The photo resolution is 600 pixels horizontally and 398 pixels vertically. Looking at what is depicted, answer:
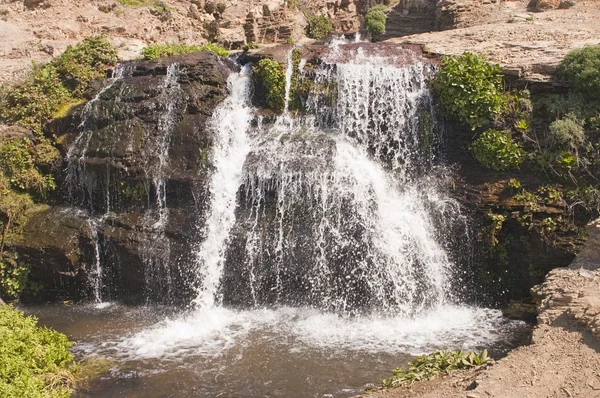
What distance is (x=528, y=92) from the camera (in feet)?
39.5

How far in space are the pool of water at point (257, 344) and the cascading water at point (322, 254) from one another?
36 mm

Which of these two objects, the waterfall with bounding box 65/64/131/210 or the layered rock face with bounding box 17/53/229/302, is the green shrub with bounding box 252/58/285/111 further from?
the waterfall with bounding box 65/64/131/210

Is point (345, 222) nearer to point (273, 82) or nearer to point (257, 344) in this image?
point (257, 344)

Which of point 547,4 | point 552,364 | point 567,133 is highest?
point 547,4

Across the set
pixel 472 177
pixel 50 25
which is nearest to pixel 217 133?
pixel 472 177

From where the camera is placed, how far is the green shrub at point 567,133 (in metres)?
10.9

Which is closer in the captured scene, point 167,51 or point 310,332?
point 310,332

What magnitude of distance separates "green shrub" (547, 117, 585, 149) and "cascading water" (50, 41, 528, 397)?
8.31 feet

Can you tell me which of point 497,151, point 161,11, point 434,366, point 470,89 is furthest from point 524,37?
point 161,11

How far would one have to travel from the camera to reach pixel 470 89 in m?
12.0

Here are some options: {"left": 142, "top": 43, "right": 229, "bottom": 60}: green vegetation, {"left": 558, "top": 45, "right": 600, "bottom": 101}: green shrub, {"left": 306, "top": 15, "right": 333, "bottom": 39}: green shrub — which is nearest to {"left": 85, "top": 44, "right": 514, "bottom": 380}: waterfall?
{"left": 558, "top": 45, "right": 600, "bottom": 101}: green shrub

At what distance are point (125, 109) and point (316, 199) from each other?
18.7 feet

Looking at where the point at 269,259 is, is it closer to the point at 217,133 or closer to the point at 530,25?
the point at 217,133

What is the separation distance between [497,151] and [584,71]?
2.59 m
